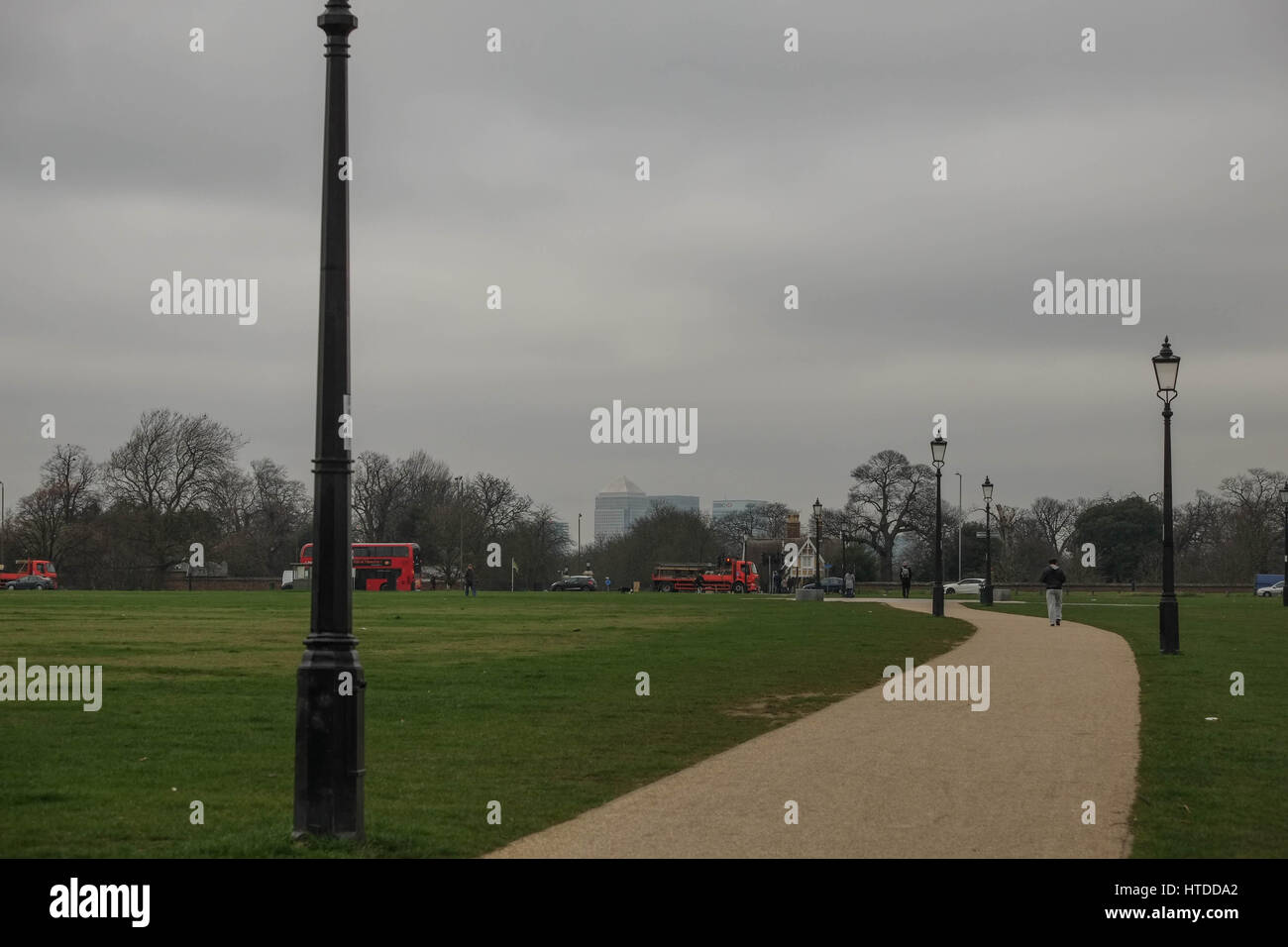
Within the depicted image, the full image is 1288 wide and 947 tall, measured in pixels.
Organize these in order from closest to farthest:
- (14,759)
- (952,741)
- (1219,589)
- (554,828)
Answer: (554,828) < (14,759) < (952,741) < (1219,589)

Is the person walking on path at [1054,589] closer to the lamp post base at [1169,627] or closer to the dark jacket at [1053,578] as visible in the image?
the dark jacket at [1053,578]

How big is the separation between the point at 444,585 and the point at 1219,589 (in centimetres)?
5577

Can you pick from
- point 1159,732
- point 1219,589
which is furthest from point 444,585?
point 1159,732

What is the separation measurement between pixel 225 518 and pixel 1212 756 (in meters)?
103

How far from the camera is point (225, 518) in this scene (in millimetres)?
109250

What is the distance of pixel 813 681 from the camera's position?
67.6 feet

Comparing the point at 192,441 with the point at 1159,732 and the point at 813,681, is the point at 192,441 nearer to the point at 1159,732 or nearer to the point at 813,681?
the point at 813,681

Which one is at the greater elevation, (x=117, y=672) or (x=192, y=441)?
(x=192, y=441)

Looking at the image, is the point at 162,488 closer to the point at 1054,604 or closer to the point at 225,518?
the point at 225,518

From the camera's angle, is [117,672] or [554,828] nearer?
[554,828]

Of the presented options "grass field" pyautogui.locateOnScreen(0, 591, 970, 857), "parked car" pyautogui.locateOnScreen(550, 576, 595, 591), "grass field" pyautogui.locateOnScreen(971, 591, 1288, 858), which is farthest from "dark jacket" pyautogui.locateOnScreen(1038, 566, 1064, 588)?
"parked car" pyautogui.locateOnScreen(550, 576, 595, 591)

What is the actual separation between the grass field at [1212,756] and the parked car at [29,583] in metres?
82.2

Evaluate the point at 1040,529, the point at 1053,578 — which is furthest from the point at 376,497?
the point at 1053,578

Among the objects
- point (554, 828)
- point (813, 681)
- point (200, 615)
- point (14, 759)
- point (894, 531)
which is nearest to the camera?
point (554, 828)
